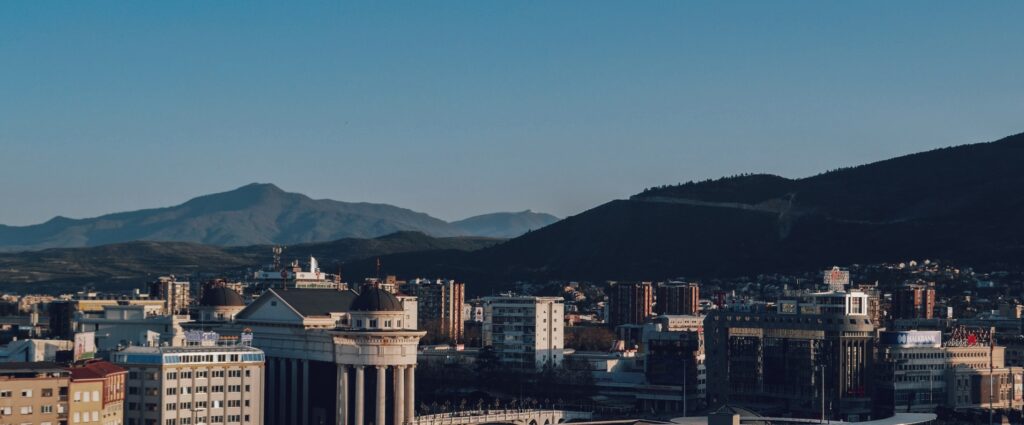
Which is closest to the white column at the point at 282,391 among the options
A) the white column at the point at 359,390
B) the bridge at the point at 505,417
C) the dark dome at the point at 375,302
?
the bridge at the point at 505,417

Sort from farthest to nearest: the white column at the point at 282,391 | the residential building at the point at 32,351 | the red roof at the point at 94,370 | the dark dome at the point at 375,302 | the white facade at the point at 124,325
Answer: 1. the white facade at the point at 124,325
2. the white column at the point at 282,391
3. the dark dome at the point at 375,302
4. the residential building at the point at 32,351
5. the red roof at the point at 94,370

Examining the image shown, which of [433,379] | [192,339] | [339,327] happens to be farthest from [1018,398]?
[192,339]

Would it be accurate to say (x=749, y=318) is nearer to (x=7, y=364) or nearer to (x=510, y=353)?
(x=510, y=353)

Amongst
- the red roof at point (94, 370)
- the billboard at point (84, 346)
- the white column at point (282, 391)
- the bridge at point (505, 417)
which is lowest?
the bridge at point (505, 417)

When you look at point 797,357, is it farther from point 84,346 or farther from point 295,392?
point 84,346

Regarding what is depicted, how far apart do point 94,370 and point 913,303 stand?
351 feet

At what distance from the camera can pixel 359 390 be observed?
12425 centimetres

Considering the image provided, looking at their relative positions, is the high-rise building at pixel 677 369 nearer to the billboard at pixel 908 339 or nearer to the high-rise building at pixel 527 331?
the high-rise building at pixel 527 331

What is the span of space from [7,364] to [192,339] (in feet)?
62.4

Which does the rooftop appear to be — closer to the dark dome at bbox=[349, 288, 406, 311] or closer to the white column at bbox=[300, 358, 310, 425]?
Answer: the white column at bbox=[300, 358, 310, 425]

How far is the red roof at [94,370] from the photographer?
101438 mm

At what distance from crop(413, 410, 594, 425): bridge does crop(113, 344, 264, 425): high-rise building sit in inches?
560

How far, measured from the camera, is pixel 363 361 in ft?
406

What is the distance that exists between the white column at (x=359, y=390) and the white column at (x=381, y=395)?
4.32ft
